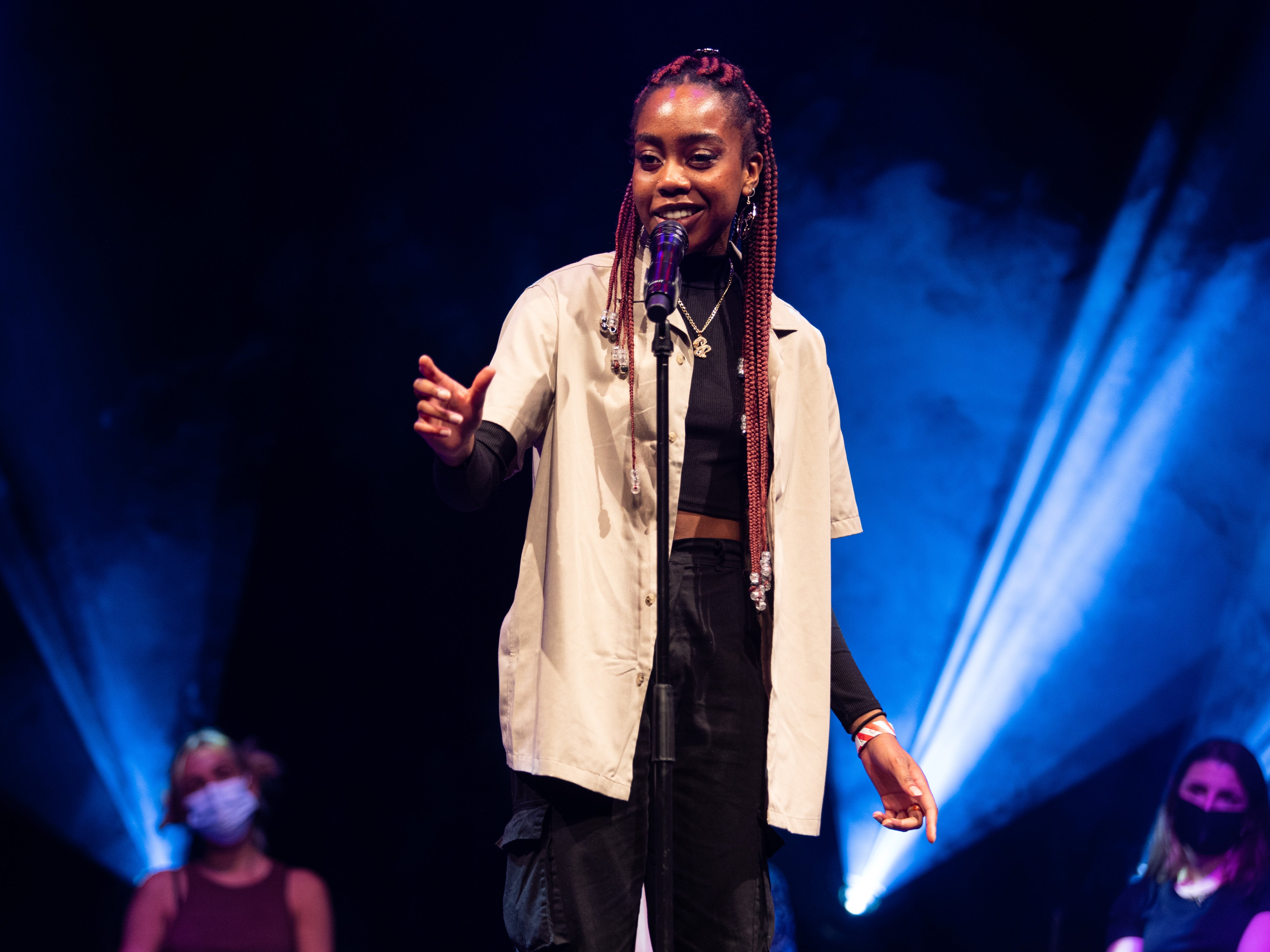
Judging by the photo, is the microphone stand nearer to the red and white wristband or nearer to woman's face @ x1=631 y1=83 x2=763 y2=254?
woman's face @ x1=631 y1=83 x2=763 y2=254

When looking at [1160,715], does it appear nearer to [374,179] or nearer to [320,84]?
[374,179]

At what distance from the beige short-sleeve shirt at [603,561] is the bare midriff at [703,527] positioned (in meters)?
0.04

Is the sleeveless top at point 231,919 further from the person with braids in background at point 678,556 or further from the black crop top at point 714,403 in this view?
the black crop top at point 714,403

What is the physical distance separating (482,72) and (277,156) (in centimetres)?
72

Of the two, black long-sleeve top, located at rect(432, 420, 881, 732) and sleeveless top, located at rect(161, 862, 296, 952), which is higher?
black long-sleeve top, located at rect(432, 420, 881, 732)

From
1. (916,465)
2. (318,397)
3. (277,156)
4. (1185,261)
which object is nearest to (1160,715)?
(916,465)

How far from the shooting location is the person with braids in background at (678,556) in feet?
4.83

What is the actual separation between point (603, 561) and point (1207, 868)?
9.10ft

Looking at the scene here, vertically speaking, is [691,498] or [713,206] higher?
[713,206]

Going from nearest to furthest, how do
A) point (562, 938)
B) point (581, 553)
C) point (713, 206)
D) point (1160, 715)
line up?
point (562, 938) → point (581, 553) → point (713, 206) → point (1160, 715)

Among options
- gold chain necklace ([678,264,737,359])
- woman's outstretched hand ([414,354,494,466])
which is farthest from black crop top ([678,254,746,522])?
woman's outstretched hand ([414,354,494,466])

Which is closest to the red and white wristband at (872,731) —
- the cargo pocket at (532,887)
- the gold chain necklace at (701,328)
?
the cargo pocket at (532,887)

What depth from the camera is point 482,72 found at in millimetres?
3324

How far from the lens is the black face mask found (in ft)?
10.8
